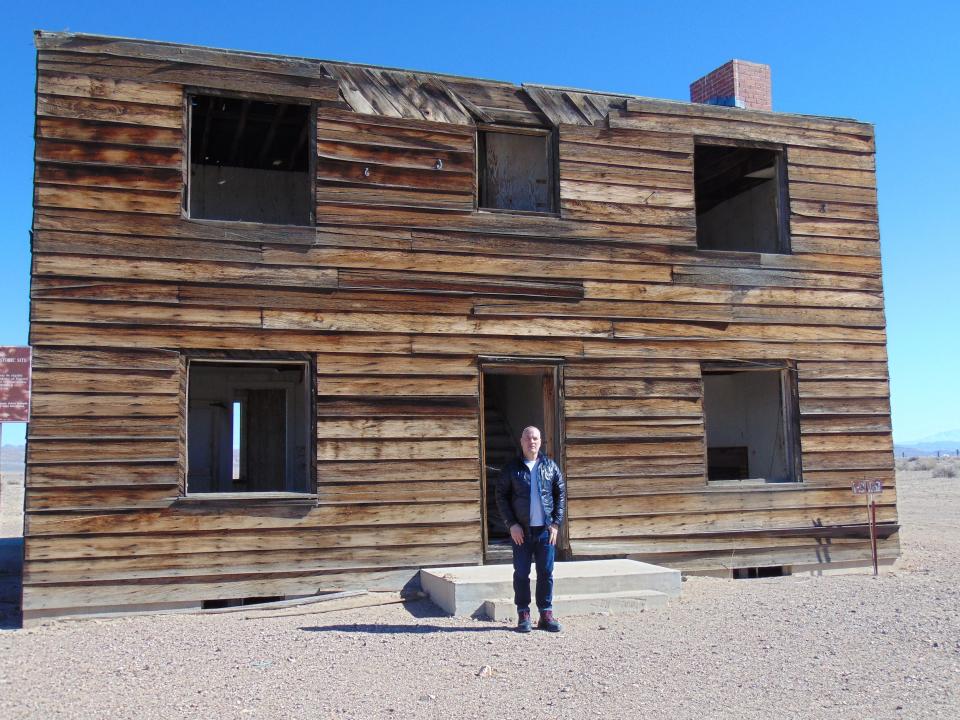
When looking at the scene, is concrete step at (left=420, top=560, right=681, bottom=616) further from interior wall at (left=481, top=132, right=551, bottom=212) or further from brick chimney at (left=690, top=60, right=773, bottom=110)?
brick chimney at (left=690, top=60, right=773, bottom=110)

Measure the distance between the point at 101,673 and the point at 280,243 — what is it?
4.58 meters

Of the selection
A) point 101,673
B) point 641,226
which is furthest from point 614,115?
point 101,673

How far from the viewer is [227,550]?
8.78 metres

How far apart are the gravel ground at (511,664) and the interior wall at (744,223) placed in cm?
605

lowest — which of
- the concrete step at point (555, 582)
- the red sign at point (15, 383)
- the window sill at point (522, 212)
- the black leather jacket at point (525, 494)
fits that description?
the concrete step at point (555, 582)

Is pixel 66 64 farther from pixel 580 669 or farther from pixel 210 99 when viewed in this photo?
pixel 580 669

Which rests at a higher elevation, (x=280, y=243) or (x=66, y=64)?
(x=66, y=64)

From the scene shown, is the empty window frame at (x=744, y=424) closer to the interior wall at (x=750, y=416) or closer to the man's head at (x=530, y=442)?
the interior wall at (x=750, y=416)

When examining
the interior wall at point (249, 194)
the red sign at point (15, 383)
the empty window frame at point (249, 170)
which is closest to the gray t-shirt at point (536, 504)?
the red sign at point (15, 383)

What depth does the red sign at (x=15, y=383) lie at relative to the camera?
25.6ft

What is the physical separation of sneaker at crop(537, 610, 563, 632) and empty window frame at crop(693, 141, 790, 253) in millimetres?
6162

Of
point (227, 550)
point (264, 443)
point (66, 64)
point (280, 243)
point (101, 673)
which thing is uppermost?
point (66, 64)

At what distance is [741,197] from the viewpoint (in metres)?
14.0

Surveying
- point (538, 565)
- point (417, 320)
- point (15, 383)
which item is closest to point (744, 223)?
point (417, 320)
